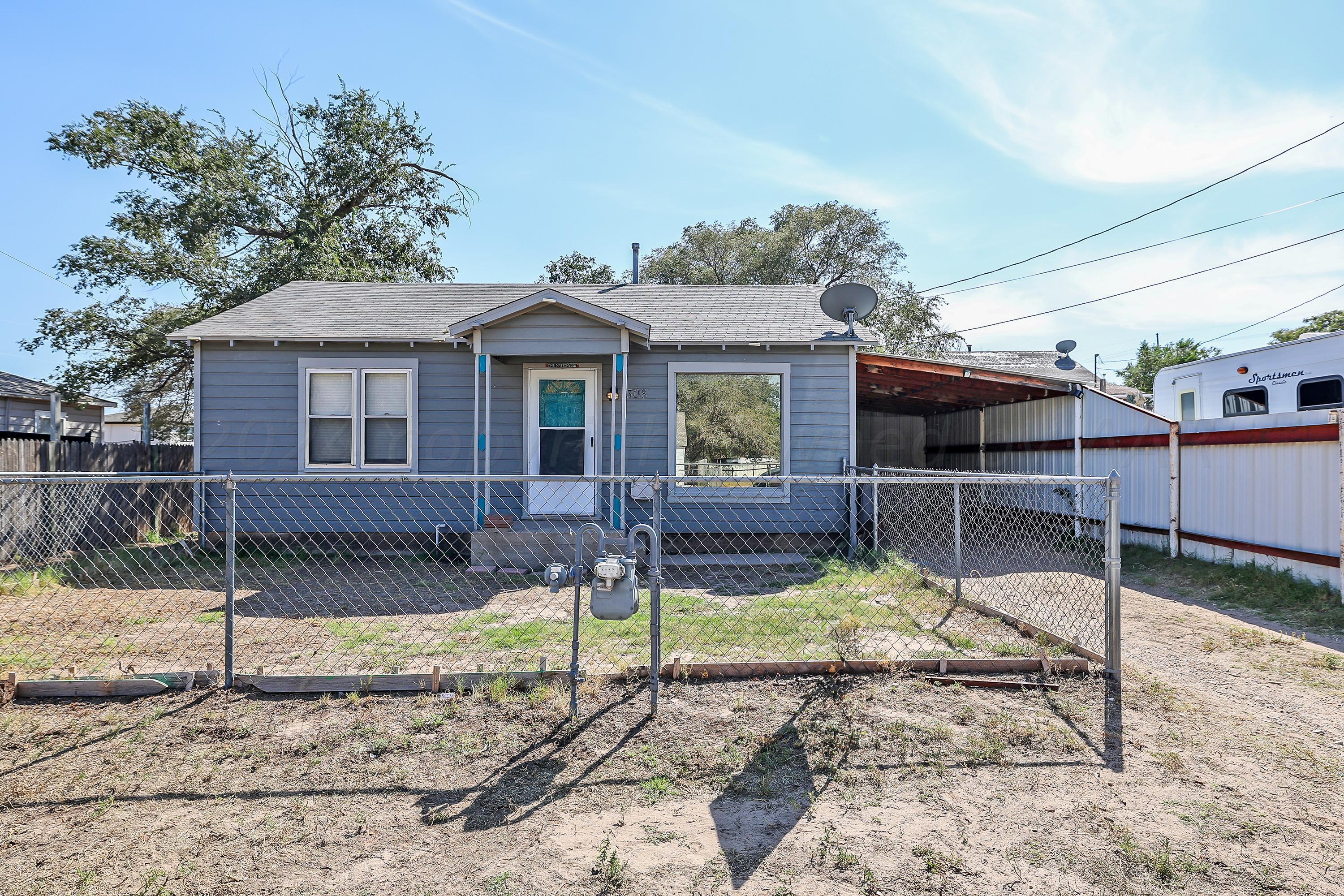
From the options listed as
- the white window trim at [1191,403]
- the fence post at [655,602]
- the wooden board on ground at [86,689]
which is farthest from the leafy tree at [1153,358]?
the wooden board on ground at [86,689]

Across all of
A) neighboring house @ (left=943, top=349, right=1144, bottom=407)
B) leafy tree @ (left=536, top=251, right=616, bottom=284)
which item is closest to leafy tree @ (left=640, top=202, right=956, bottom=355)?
leafy tree @ (left=536, top=251, right=616, bottom=284)

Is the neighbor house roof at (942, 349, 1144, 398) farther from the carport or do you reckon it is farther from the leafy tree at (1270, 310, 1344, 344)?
the leafy tree at (1270, 310, 1344, 344)

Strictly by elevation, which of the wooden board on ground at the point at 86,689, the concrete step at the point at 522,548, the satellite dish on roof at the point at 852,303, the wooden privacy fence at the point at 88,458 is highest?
the satellite dish on roof at the point at 852,303

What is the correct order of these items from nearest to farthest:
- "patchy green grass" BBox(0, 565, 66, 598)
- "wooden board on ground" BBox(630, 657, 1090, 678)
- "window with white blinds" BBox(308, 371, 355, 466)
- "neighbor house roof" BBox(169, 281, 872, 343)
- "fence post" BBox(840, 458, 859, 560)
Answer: "wooden board on ground" BBox(630, 657, 1090, 678), "patchy green grass" BBox(0, 565, 66, 598), "fence post" BBox(840, 458, 859, 560), "neighbor house roof" BBox(169, 281, 872, 343), "window with white blinds" BBox(308, 371, 355, 466)

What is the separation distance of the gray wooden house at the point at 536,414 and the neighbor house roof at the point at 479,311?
9 centimetres

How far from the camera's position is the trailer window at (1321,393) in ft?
30.0

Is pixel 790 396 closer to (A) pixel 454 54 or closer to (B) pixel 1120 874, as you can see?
(B) pixel 1120 874

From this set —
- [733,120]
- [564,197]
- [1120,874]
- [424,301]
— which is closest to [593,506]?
[424,301]

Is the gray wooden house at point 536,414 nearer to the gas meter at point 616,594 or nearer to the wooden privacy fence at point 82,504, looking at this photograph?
the wooden privacy fence at point 82,504

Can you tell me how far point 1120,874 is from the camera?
2619mm

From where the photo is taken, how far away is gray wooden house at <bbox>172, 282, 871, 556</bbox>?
10109 millimetres

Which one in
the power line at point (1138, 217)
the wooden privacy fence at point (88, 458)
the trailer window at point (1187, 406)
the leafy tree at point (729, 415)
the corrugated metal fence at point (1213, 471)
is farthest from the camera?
the power line at point (1138, 217)

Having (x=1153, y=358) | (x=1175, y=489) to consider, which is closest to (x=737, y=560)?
(x=1175, y=489)

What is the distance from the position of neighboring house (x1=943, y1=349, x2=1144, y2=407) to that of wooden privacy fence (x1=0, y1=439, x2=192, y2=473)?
17966mm
